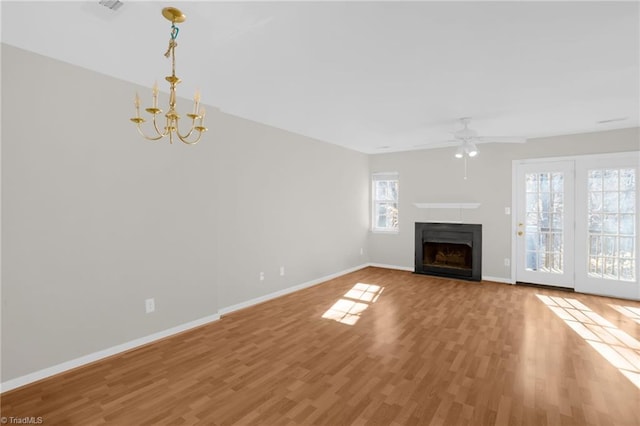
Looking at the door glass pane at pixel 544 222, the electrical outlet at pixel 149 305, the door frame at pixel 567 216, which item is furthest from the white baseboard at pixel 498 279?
the electrical outlet at pixel 149 305

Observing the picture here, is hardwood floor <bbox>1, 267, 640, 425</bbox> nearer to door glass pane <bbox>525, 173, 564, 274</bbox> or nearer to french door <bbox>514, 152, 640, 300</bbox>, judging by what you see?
french door <bbox>514, 152, 640, 300</bbox>

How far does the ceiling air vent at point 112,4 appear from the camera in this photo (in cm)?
181

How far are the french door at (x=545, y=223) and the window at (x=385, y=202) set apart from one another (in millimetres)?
2327

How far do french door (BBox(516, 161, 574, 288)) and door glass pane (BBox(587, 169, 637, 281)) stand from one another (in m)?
0.27

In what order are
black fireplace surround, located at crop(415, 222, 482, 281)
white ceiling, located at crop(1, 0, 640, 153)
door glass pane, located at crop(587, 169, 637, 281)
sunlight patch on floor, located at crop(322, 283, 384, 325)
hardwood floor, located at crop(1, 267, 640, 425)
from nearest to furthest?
white ceiling, located at crop(1, 0, 640, 153)
hardwood floor, located at crop(1, 267, 640, 425)
sunlight patch on floor, located at crop(322, 283, 384, 325)
door glass pane, located at crop(587, 169, 637, 281)
black fireplace surround, located at crop(415, 222, 482, 281)

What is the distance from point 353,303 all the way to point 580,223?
3.91m

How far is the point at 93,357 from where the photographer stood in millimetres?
2758

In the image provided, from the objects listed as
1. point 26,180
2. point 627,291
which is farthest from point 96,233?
point 627,291

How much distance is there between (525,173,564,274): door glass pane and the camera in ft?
16.9

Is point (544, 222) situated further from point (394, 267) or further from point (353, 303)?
point (353, 303)

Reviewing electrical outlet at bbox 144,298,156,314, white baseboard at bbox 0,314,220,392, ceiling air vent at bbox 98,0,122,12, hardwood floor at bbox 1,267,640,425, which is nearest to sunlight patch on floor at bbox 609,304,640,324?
hardwood floor at bbox 1,267,640,425

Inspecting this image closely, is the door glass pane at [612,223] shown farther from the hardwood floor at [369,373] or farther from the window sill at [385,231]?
the window sill at [385,231]

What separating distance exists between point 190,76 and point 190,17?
101cm

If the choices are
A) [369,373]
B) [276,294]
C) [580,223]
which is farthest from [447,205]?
[369,373]
